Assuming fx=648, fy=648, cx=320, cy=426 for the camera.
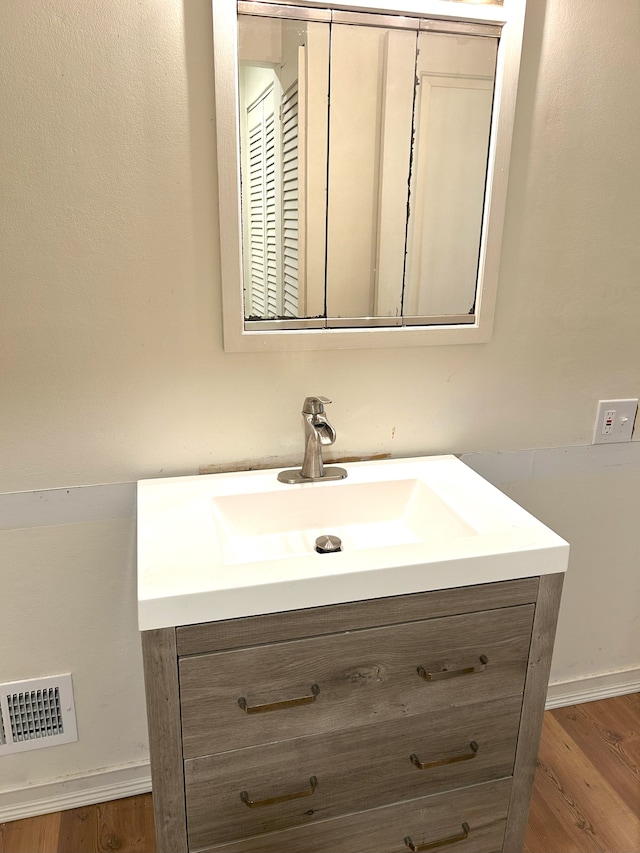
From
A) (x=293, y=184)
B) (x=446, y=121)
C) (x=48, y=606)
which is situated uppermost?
(x=446, y=121)

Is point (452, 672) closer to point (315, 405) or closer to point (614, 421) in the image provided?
point (315, 405)

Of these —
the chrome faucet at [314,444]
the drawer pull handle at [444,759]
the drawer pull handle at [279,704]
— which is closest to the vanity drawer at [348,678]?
the drawer pull handle at [279,704]

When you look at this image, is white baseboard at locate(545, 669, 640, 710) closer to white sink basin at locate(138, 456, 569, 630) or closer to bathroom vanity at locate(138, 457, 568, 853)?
bathroom vanity at locate(138, 457, 568, 853)

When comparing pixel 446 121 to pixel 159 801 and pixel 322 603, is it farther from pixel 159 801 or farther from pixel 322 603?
pixel 159 801

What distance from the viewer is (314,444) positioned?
53.9 inches

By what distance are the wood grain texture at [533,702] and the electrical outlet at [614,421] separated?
0.65 metres

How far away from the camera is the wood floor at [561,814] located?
1.52 metres

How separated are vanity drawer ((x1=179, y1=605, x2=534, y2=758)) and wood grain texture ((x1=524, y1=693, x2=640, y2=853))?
0.63m

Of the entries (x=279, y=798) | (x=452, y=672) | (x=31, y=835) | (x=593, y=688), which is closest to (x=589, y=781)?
(x=593, y=688)

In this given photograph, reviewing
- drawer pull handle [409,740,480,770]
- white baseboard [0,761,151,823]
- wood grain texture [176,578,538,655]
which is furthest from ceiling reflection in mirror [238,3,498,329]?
white baseboard [0,761,151,823]

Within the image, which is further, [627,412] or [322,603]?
[627,412]

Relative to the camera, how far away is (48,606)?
1445 millimetres

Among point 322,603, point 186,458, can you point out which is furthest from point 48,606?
point 322,603

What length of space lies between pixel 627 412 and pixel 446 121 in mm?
872
